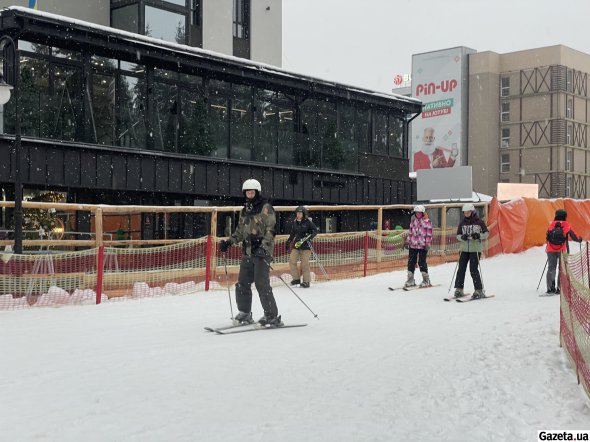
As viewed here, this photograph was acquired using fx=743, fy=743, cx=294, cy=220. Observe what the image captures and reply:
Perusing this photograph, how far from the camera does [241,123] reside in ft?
82.0

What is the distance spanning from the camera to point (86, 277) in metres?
13.1

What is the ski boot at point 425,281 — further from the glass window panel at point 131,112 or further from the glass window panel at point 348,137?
the glass window panel at point 348,137

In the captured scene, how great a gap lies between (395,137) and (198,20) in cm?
959

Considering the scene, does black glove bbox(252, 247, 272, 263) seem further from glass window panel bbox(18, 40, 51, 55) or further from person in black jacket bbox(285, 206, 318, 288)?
glass window panel bbox(18, 40, 51, 55)

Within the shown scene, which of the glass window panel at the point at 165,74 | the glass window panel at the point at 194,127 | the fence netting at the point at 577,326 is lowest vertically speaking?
the fence netting at the point at 577,326

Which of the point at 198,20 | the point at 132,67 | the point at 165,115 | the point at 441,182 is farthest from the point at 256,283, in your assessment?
the point at 441,182

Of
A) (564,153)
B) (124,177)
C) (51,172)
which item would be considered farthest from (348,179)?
(564,153)

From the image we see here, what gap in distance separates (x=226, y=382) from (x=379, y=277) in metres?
12.8

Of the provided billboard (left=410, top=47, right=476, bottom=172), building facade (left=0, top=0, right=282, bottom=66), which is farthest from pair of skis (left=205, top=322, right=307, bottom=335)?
billboard (left=410, top=47, right=476, bottom=172)

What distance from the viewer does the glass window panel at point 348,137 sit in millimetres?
28672

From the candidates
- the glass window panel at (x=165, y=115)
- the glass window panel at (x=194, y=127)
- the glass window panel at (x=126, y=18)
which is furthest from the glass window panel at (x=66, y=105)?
the glass window panel at (x=126, y=18)

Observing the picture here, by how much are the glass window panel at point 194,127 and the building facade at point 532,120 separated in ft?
181

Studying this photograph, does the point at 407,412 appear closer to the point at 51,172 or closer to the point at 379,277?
the point at 379,277

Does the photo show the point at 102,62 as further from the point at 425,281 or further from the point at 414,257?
the point at 425,281
